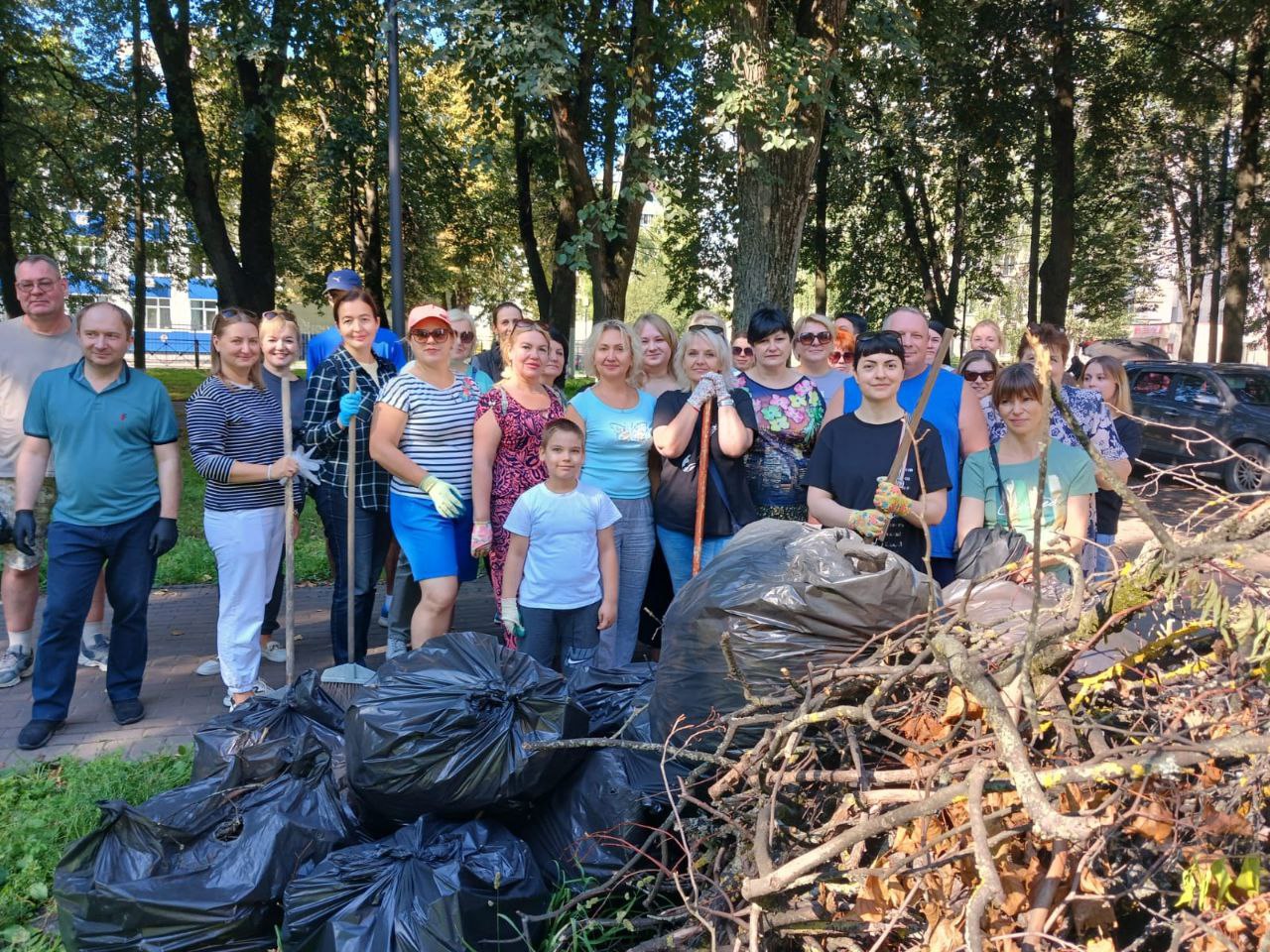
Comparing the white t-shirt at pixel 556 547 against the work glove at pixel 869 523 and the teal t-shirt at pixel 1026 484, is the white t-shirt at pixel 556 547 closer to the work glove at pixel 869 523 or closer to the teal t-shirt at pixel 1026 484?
the work glove at pixel 869 523

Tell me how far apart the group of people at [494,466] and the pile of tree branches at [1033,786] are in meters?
1.85

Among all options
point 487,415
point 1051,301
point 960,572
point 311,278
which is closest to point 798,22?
point 487,415

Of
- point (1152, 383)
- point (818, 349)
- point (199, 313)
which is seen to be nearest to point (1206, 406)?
point (1152, 383)

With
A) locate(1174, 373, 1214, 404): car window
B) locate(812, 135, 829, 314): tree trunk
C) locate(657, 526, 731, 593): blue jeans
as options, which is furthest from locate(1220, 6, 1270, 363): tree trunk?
locate(657, 526, 731, 593): blue jeans

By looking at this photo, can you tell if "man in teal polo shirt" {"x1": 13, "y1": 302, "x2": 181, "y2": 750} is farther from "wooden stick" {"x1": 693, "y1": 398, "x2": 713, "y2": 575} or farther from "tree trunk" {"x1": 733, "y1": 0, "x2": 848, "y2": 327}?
"tree trunk" {"x1": 733, "y1": 0, "x2": 848, "y2": 327}

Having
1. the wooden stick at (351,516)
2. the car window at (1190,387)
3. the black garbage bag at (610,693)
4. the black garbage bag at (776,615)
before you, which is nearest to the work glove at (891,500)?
the black garbage bag at (776,615)

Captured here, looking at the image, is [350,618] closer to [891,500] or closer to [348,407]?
[348,407]

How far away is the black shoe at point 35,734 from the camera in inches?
163

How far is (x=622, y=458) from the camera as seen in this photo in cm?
466

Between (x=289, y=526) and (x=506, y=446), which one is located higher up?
(x=506, y=446)

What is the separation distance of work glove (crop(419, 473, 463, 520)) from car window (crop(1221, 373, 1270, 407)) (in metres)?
12.1

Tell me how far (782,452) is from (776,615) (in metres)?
2.23

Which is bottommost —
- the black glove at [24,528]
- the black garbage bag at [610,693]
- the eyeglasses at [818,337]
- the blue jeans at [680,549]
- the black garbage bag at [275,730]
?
the black garbage bag at [275,730]

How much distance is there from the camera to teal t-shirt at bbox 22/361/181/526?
14.0 feet
